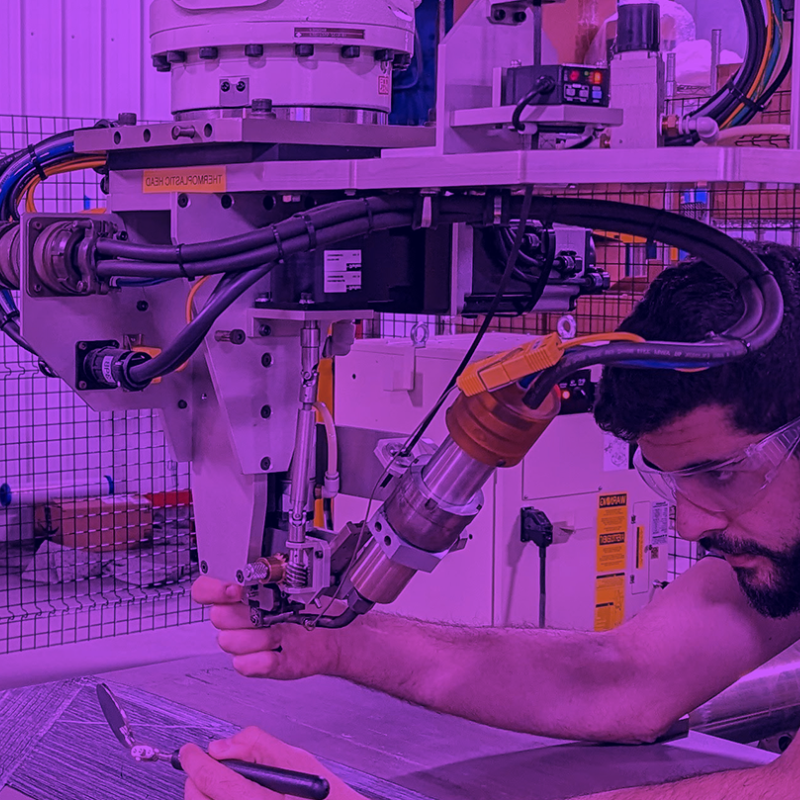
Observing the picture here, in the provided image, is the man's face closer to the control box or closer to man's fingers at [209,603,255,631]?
the control box

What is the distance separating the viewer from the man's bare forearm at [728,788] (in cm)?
114

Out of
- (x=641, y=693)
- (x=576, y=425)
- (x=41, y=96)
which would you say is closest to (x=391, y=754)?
(x=641, y=693)

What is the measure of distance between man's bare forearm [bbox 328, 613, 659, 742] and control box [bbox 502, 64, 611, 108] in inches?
32.9

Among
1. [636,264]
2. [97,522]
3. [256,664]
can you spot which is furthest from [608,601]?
[97,522]

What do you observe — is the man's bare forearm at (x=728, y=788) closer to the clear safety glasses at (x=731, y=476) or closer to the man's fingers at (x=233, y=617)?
the clear safety glasses at (x=731, y=476)

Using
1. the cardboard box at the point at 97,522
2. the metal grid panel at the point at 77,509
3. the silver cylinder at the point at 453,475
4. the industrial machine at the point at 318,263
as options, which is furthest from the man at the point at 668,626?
the cardboard box at the point at 97,522

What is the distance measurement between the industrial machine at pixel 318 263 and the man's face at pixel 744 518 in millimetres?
207

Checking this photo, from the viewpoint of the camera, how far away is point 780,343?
1.12m

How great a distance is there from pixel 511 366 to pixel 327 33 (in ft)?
1.39

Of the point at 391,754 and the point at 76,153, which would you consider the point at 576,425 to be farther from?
the point at 76,153

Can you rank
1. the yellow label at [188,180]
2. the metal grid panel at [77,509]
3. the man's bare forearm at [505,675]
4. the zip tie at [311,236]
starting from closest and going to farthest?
the zip tie at [311,236], the yellow label at [188,180], the man's bare forearm at [505,675], the metal grid panel at [77,509]

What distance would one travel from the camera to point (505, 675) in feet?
5.33

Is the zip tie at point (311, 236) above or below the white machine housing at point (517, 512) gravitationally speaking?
above

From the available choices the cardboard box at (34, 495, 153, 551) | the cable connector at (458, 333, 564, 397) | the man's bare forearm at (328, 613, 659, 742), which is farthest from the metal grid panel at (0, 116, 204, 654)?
the cable connector at (458, 333, 564, 397)
